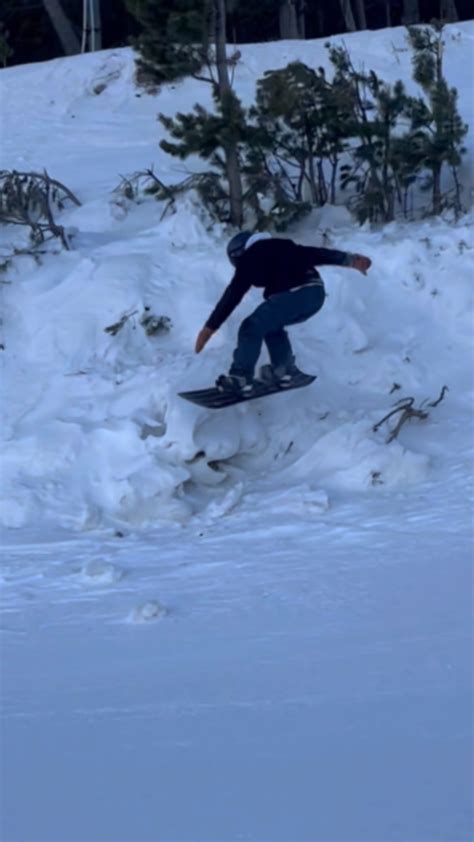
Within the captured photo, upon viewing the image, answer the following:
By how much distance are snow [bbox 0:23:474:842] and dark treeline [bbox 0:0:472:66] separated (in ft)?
30.3

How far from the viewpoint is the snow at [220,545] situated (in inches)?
196

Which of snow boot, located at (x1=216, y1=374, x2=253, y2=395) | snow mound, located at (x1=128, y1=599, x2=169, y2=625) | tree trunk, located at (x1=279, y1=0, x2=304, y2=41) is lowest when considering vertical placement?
snow mound, located at (x1=128, y1=599, x2=169, y2=625)

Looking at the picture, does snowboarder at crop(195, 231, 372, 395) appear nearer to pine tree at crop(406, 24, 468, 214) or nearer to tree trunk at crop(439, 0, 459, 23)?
pine tree at crop(406, 24, 468, 214)

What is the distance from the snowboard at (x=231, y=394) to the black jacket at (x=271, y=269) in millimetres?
443

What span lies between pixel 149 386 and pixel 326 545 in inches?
90.9

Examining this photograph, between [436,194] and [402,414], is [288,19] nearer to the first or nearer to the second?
[436,194]

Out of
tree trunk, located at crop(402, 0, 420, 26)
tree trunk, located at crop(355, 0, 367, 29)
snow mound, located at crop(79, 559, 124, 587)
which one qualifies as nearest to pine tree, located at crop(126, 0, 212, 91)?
snow mound, located at crop(79, 559, 124, 587)

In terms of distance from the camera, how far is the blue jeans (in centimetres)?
875

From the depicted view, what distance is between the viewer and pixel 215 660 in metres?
6.21

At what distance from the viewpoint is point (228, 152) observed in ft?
36.6

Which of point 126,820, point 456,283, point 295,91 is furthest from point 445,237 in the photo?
point 126,820

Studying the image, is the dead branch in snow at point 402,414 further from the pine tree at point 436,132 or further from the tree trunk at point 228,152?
the tree trunk at point 228,152

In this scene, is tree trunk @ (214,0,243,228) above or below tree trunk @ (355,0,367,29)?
above

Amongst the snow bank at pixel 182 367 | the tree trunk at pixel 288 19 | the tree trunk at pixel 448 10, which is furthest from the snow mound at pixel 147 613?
the tree trunk at pixel 448 10
